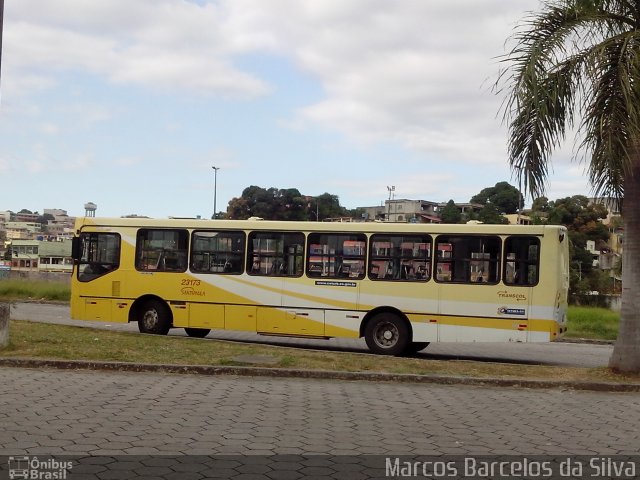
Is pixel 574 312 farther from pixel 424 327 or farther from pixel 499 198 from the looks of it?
pixel 499 198

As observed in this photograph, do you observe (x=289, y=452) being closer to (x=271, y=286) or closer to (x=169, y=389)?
(x=169, y=389)

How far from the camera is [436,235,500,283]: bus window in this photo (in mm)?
13898

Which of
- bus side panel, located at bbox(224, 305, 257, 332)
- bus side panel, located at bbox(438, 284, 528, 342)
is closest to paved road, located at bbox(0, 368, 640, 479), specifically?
bus side panel, located at bbox(438, 284, 528, 342)

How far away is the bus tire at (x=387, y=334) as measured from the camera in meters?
A: 14.1

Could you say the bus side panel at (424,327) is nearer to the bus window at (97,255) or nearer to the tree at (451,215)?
the bus window at (97,255)

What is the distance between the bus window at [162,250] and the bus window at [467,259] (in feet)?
19.1

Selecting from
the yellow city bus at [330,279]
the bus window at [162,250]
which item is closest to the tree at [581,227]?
the yellow city bus at [330,279]

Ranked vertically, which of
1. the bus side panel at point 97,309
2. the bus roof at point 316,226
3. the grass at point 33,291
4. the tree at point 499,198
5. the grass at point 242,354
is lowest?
the grass at point 33,291

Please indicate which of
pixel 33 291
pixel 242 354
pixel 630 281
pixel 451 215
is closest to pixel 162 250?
pixel 242 354

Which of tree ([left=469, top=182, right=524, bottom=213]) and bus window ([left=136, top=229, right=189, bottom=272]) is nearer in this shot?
bus window ([left=136, top=229, right=189, bottom=272])

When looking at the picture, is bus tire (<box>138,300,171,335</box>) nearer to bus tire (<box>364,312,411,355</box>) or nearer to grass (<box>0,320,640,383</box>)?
grass (<box>0,320,640,383</box>)

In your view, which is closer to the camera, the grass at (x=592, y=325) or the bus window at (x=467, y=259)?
the bus window at (x=467, y=259)

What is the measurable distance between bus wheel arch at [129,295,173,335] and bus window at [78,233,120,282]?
43.3 inches

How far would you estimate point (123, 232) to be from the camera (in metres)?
16.2
